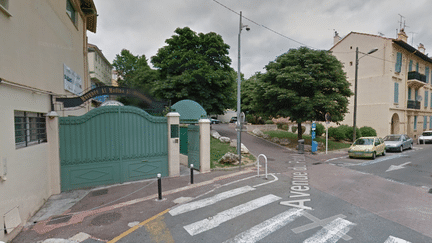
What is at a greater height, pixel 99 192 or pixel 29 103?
pixel 29 103

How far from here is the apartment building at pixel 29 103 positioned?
4637 mm

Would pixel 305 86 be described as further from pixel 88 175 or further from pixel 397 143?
pixel 88 175

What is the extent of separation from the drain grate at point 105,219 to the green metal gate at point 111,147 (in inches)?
109

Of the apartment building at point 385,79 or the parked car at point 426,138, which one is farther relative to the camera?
the apartment building at point 385,79

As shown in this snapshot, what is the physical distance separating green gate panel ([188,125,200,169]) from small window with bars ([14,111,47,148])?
223 inches

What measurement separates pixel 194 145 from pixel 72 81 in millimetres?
6595

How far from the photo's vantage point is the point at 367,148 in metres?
13.8

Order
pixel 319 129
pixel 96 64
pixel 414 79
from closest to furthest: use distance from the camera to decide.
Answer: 1. pixel 319 129
2. pixel 414 79
3. pixel 96 64

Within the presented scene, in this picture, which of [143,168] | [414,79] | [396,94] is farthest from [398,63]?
[143,168]

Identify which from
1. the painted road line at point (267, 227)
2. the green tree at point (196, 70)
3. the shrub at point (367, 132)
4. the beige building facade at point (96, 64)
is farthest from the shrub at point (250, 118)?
the painted road line at point (267, 227)

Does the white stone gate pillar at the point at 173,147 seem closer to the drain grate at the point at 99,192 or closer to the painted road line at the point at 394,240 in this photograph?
the drain grate at the point at 99,192

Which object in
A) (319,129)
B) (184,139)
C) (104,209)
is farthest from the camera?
(319,129)

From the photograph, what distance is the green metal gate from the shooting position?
748cm

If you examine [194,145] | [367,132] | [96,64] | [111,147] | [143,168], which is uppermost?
[96,64]
